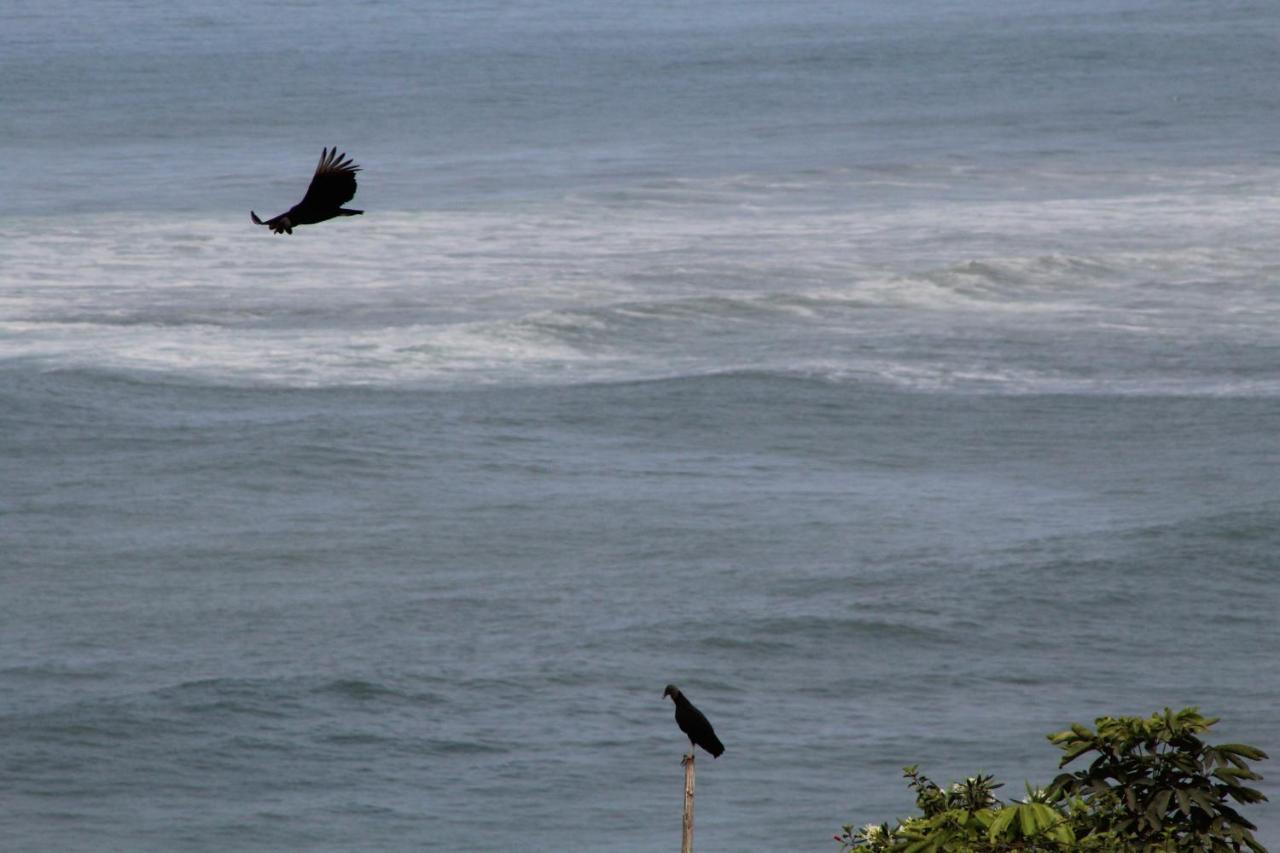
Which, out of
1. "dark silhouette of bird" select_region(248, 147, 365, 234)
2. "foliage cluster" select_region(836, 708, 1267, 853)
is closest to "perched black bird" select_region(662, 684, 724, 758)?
"foliage cluster" select_region(836, 708, 1267, 853)

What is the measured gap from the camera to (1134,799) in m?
10.2

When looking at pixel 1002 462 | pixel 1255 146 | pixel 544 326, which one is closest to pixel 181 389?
pixel 544 326

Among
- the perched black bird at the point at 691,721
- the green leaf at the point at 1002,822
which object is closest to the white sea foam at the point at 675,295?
the perched black bird at the point at 691,721

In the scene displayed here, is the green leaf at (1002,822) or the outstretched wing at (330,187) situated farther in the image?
the outstretched wing at (330,187)

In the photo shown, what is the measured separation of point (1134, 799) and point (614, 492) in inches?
1334

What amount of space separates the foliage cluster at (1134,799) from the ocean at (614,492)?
18331 mm

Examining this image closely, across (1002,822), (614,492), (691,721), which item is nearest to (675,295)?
(614,492)

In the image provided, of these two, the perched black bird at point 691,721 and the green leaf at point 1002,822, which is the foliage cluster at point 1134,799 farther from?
the perched black bird at point 691,721

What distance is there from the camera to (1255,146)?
95.8 metres

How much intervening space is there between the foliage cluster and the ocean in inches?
722

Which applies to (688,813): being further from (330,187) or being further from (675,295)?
(675,295)

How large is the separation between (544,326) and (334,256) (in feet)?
50.0

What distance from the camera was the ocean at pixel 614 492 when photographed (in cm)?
3198

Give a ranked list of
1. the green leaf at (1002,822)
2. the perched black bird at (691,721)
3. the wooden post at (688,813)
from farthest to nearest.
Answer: the perched black bird at (691,721)
the wooden post at (688,813)
the green leaf at (1002,822)
